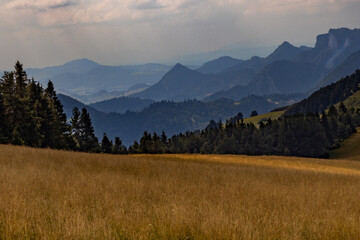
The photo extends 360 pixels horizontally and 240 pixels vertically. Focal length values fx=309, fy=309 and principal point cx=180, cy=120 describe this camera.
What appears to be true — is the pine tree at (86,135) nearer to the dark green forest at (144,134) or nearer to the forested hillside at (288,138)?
the dark green forest at (144,134)

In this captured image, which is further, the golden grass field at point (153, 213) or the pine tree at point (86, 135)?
the pine tree at point (86, 135)

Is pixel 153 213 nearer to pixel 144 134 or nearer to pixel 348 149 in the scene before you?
pixel 144 134

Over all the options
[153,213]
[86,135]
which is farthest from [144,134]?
[153,213]

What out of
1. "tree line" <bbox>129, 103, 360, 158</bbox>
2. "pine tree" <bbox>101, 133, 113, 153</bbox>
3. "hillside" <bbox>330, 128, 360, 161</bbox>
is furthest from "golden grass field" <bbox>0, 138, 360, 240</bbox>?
"hillside" <bbox>330, 128, 360, 161</bbox>

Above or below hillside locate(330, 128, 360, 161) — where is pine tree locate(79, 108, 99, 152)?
above

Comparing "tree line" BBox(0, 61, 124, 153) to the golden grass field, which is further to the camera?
"tree line" BBox(0, 61, 124, 153)

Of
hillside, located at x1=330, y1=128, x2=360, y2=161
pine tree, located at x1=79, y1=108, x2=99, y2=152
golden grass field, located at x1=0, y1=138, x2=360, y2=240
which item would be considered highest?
pine tree, located at x1=79, y1=108, x2=99, y2=152

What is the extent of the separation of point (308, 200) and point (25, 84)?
61802mm

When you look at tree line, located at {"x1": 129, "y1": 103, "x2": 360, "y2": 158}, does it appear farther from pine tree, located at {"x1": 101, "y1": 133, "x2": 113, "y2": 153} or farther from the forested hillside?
pine tree, located at {"x1": 101, "y1": 133, "x2": 113, "y2": 153}

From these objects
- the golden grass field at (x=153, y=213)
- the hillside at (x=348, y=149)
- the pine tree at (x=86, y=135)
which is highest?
the pine tree at (x=86, y=135)

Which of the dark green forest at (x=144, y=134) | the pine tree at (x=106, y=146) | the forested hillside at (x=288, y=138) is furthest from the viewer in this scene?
the forested hillside at (x=288, y=138)

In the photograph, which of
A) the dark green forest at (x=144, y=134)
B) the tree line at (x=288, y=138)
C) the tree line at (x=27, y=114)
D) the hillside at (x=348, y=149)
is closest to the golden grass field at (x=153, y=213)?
the tree line at (x=27, y=114)

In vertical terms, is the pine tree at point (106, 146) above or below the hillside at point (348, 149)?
above

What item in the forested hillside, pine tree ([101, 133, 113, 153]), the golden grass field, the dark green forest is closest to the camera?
the golden grass field
